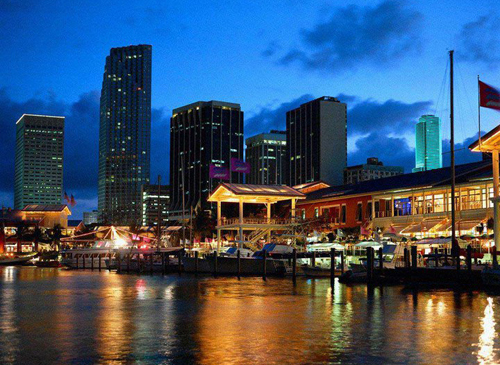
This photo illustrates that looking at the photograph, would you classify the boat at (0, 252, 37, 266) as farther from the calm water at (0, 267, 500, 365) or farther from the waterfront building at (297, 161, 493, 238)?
the calm water at (0, 267, 500, 365)

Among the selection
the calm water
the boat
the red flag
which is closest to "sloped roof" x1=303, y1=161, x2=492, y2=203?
the red flag

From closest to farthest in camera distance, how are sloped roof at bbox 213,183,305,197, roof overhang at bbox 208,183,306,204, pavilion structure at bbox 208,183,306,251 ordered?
sloped roof at bbox 213,183,305,197
pavilion structure at bbox 208,183,306,251
roof overhang at bbox 208,183,306,204

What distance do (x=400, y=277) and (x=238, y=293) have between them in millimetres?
13718

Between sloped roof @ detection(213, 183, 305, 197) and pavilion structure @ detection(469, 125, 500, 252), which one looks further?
sloped roof @ detection(213, 183, 305, 197)

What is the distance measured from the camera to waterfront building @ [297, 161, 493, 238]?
6209 centimetres

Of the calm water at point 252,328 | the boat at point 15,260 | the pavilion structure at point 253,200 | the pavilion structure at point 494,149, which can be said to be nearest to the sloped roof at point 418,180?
the pavilion structure at point 253,200

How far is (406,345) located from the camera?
73.4 feet

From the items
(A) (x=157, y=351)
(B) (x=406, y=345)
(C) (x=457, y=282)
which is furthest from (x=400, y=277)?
(A) (x=157, y=351)

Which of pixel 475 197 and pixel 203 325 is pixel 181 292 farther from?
pixel 475 197

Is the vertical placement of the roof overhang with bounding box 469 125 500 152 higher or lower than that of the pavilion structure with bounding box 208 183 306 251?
higher

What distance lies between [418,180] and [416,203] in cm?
301

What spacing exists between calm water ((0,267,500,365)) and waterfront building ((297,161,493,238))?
20.7 m

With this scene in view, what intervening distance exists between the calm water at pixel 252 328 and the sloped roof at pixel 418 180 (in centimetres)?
2334

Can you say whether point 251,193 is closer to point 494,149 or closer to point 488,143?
point 494,149
